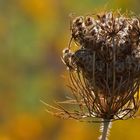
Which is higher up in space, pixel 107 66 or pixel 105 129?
pixel 107 66

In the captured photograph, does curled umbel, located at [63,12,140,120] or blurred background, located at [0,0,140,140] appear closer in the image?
curled umbel, located at [63,12,140,120]

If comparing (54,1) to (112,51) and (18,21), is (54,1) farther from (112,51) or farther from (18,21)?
(112,51)

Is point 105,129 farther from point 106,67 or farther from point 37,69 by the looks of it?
point 37,69

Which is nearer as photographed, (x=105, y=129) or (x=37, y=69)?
(x=105, y=129)

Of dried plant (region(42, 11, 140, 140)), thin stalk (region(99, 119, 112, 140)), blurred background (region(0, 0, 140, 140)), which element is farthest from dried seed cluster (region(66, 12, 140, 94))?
blurred background (region(0, 0, 140, 140))

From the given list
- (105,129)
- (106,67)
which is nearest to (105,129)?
(105,129)

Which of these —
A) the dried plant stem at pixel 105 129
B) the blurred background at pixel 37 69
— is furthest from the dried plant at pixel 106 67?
the blurred background at pixel 37 69

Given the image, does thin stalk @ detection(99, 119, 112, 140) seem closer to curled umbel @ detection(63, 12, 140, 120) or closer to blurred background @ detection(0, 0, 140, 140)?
curled umbel @ detection(63, 12, 140, 120)
